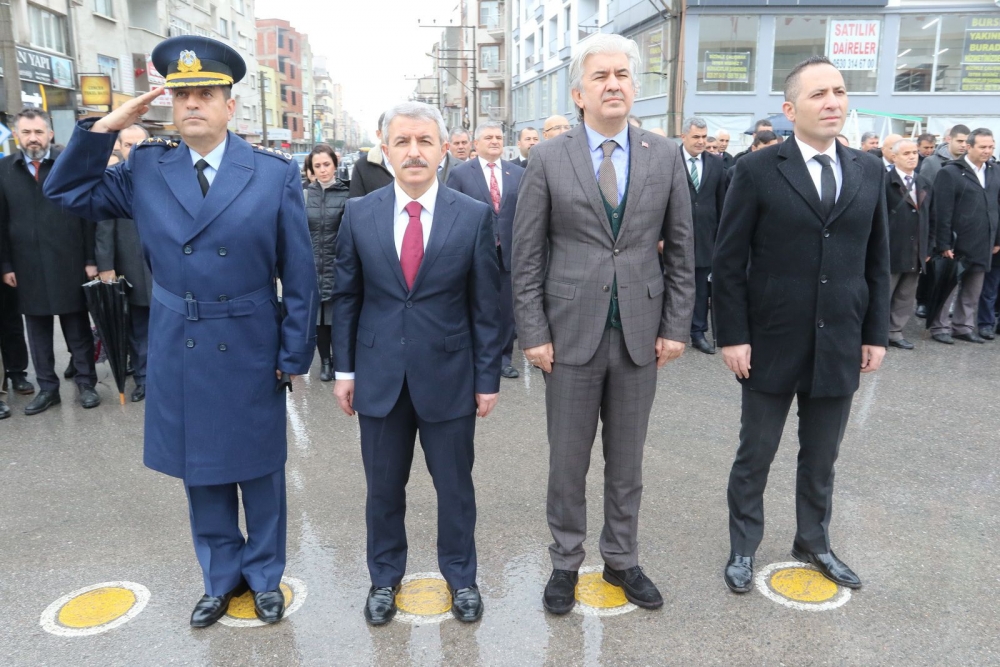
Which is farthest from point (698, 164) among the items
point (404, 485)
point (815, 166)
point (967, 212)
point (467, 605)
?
point (467, 605)

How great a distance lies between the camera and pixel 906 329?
8.77m

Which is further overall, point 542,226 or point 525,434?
point 525,434

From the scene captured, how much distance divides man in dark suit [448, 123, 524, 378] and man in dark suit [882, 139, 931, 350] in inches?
159

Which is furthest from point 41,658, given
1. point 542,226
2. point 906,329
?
point 906,329

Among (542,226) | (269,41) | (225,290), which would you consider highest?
(269,41)

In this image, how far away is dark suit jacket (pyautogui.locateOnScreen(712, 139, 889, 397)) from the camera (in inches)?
124

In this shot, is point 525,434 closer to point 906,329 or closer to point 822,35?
point 906,329

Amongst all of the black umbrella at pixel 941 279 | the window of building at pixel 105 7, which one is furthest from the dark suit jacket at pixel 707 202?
the window of building at pixel 105 7

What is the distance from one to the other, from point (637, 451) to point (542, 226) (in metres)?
1.03

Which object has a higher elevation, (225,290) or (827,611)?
(225,290)

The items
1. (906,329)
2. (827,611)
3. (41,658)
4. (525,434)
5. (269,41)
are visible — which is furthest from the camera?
(269,41)

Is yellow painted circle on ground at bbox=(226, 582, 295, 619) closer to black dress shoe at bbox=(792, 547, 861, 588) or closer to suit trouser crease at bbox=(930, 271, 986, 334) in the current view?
black dress shoe at bbox=(792, 547, 861, 588)

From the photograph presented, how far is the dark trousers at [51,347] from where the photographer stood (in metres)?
6.08

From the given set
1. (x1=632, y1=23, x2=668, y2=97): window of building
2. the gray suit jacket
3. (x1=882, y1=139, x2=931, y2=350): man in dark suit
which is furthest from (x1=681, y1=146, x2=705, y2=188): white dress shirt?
(x1=632, y1=23, x2=668, y2=97): window of building
